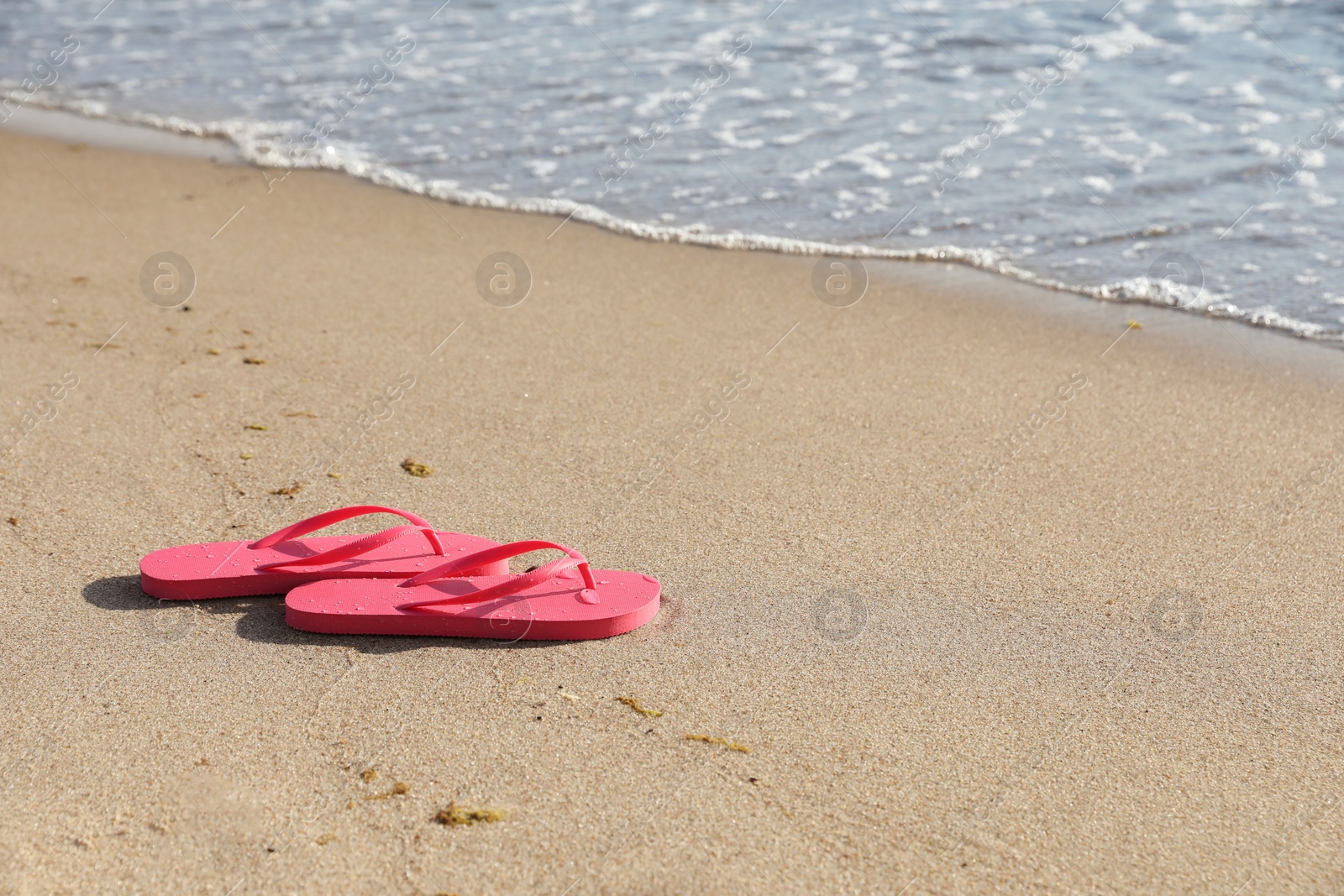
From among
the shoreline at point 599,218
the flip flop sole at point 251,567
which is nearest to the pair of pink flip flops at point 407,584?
the flip flop sole at point 251,567

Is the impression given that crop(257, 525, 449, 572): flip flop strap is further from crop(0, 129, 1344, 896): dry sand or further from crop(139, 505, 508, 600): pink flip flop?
crop(0, 129, 1344, 896): dry sand

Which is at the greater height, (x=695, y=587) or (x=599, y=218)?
(x=599, y=218)

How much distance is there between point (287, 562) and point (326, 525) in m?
0.14

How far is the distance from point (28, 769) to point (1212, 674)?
8.80 feet

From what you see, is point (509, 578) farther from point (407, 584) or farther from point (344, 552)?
point (344, 552)

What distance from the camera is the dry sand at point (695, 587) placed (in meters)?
2.26

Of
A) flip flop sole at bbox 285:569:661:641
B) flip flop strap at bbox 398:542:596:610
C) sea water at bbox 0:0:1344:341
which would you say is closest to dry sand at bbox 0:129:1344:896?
flip flop sole at bbox 285:569:661:641

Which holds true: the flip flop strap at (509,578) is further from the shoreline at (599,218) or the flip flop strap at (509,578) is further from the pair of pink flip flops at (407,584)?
the shoreline at (599,218)

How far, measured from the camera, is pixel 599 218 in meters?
5.80

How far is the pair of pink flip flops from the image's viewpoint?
282cm

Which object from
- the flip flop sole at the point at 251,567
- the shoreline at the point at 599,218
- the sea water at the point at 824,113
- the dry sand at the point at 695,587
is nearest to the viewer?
the dry sand at the point at 695,587

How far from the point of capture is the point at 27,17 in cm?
989

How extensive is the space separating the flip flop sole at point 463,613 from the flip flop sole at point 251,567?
0.07m

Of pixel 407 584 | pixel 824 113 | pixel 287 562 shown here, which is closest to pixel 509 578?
pixel 407 584
